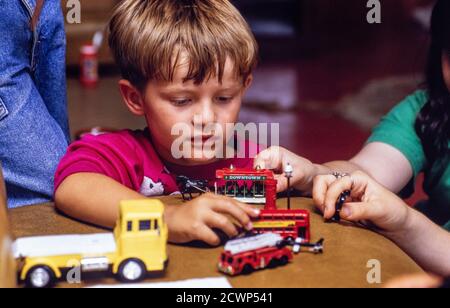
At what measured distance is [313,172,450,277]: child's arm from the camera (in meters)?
1.10

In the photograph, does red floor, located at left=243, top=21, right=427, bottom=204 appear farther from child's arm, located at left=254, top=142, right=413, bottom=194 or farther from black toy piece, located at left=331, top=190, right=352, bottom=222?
black toy piece, located at left=331, top=190, right=352, bottom=222

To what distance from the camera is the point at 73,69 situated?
16.3 ft

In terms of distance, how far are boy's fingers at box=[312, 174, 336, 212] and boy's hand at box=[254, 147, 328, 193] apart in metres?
0.07

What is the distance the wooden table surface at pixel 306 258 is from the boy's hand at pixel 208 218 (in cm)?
2

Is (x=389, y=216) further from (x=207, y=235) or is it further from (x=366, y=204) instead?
(x=207, y=235)

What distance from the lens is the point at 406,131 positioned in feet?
5.32

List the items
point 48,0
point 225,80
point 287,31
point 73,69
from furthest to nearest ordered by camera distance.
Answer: point 287,31
point 73,69
point 48,0
point 225,80

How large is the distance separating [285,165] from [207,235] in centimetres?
29

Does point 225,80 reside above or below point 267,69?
above

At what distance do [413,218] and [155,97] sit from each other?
1.48ft

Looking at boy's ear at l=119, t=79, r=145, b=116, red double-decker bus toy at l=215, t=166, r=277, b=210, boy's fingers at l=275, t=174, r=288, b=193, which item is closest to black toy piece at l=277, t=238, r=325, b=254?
red double-decker bus toy at l=215, t=166, r=277, b=210

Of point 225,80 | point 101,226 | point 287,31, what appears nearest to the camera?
point 101,226
